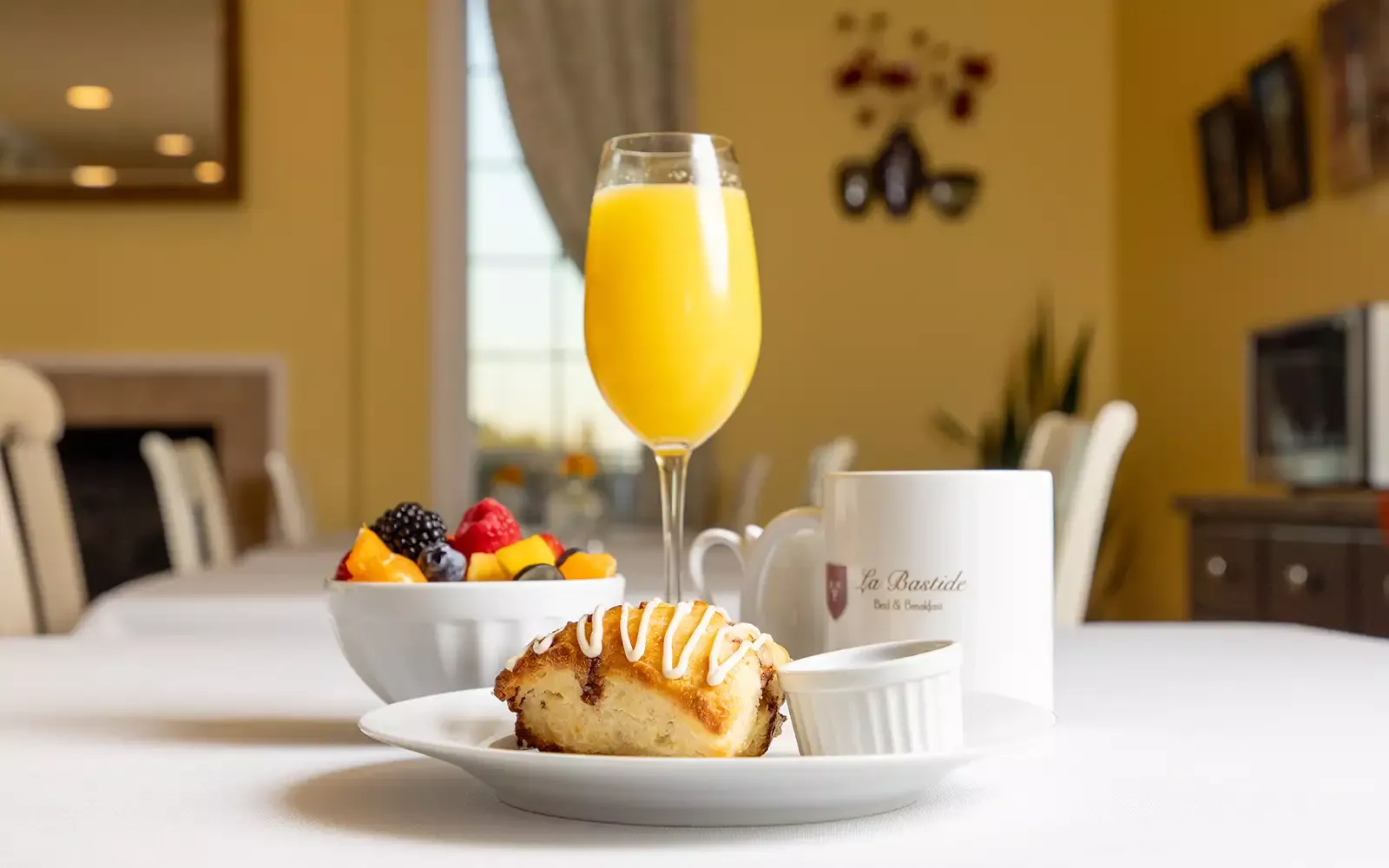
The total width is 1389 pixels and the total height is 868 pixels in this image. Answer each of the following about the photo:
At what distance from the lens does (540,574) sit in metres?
0.70

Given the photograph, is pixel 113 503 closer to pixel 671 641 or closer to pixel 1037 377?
pixel 1037 377

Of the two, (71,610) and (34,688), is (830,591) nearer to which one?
(34,688)

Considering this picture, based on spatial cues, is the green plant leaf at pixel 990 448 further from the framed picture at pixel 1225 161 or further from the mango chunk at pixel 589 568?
the mango chunk at pixel 589 568

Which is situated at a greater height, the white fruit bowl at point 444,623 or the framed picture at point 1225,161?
the framed picture at point 1225,161

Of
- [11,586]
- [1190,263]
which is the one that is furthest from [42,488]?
[1190,263]

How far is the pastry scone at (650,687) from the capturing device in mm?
521

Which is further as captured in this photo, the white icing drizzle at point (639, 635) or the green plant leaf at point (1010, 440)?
the green plant leaf at point (1010, 440)

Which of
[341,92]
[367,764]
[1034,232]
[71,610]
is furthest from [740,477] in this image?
[367,764]

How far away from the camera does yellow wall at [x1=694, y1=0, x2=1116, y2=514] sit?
4969 mm

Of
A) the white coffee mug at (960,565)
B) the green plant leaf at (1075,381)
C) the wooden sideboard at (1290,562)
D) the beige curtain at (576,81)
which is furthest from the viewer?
the beige curtain at (576,81)

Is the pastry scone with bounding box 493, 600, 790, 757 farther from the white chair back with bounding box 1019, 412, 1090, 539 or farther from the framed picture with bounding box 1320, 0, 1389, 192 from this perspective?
the framed picture with bounding box 1320, 0, 1389, 192

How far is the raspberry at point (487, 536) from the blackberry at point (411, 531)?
0.01m

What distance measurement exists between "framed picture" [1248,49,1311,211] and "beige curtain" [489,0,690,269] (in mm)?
1919

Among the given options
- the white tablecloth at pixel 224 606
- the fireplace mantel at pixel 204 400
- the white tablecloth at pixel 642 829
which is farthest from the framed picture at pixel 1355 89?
the fireplace mantel at pixel 204 400
